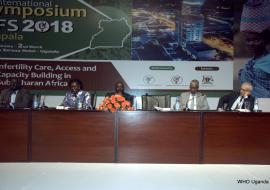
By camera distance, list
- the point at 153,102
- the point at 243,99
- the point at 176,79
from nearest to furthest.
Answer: the point at 243,99 < the point at 153,102 < the point at 176,79

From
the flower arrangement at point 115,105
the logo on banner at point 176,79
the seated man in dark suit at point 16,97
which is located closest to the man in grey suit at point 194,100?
the logo on banner at point 176,79

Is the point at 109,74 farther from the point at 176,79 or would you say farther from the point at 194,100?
the point at 194,100

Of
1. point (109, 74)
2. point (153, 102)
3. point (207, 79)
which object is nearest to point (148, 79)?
point (109, 74)

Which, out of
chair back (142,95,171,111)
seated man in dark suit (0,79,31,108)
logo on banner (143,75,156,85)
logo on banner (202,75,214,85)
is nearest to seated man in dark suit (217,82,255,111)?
chair back (142,95,171,111)

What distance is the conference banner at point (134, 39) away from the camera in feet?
23.4

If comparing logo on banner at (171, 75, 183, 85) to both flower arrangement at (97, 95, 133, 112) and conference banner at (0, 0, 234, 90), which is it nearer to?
conference banner at (0, 0, 234, 90)

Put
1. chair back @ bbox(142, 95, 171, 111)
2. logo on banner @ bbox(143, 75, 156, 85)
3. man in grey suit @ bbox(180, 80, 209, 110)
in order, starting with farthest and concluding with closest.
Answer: logo on banner @ bbox(143, 75, 156, 85)
man in grey suit @ bbox(180, 80, 209, 110)
chair back @ bbox(142, 95, 171, 111)

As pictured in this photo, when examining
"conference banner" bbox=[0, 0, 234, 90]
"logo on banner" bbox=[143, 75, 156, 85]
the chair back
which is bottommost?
the chair back

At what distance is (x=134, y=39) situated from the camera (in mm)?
7207

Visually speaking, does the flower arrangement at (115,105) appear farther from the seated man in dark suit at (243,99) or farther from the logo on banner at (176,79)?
the logo on banner at (176,79)

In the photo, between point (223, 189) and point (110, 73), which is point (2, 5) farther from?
point (223, 189)

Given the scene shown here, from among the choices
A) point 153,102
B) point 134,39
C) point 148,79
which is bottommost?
point 153,102

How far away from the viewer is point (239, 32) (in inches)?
288

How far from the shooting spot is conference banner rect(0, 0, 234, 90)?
7.12 meters
